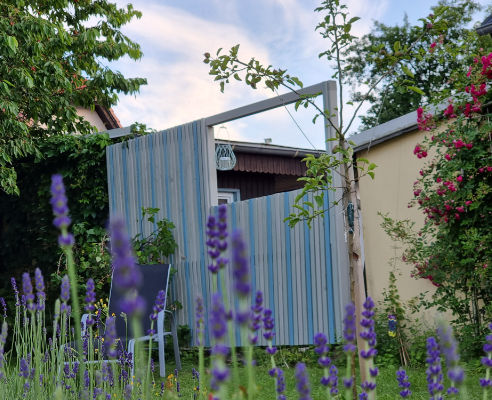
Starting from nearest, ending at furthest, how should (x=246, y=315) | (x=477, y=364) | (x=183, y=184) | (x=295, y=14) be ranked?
(x=246, y=315) < (x=477, y=364) < (x=183, y=184) < (x=295, y=14)

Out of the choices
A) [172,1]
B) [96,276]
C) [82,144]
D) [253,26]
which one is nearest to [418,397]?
[96,276]

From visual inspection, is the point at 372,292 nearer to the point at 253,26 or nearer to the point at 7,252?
the point at 253,26

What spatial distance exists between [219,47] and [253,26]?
213 inches

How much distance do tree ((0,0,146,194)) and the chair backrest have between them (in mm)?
2538

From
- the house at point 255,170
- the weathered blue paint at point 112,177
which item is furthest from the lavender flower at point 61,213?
the house at point 255,170

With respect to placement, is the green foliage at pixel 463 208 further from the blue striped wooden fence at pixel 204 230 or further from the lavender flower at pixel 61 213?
the lavender flower at pixel 61 213

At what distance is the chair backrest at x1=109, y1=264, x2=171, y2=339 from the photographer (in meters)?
5.63

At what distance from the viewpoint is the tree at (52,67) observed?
25.3 ft

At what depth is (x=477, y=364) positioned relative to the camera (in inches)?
174

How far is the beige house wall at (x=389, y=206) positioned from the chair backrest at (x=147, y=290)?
2.01m

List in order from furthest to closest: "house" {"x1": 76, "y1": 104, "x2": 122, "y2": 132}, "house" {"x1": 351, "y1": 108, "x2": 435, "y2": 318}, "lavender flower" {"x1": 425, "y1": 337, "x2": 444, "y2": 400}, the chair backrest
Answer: "house" {"x1": 76, "y1": 104, "x2": 122, "y2": 132}, "house" {"x1": 351, "y1": 108, "x2": 435, "y2": 318}, the chair backrest, "lavender flower" {"x1": 425, "y1": 337, "x2": 444, "y2": 400}

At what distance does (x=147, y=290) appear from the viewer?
5.90m

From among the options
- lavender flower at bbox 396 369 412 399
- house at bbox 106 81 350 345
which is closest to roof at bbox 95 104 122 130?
house at bbox 106 81 350 345

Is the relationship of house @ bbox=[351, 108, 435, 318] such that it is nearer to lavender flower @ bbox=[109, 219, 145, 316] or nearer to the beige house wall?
the beige house wall
